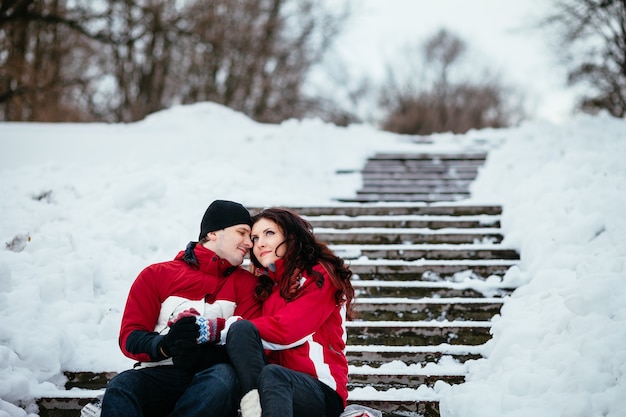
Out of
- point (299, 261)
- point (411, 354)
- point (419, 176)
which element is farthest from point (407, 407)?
point (419, 176)

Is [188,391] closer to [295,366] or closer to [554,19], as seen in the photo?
[295,366]

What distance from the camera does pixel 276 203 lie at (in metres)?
5.75

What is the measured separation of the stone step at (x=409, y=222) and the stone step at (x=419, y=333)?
1676 millimetres

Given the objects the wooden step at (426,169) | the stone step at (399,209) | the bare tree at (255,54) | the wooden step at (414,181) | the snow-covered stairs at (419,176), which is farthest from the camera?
the bare tree at (255,54)

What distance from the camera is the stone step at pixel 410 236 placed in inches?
194

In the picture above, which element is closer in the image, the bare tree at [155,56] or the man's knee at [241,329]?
the man's knee at [241,329]

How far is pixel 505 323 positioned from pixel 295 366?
5.19 ft

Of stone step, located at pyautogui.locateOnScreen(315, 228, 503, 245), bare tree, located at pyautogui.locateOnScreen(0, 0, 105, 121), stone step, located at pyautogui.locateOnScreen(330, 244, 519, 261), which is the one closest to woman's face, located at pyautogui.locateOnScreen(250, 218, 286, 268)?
stone step, located at pyautogui.locateOnScreen(330, 244, 519, 261)

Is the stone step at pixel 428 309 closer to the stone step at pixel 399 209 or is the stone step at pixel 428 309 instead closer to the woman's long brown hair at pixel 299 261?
the woman's long brown hair at pixel 299 261

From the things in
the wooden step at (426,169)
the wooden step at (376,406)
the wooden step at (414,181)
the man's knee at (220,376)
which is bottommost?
the wooden step at (376,406)

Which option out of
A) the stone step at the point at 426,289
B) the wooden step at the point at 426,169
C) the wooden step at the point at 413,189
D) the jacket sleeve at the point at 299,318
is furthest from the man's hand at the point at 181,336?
the wooden step at the point at 426,169

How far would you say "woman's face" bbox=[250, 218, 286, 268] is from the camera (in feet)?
8.84

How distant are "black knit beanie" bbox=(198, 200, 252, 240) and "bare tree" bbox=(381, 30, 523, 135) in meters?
25.7

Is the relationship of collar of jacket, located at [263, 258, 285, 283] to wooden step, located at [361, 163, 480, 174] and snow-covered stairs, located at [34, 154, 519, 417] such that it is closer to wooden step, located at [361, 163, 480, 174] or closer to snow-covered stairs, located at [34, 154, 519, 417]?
snow-covered stairs, located at [34, 154, 519, 417]
